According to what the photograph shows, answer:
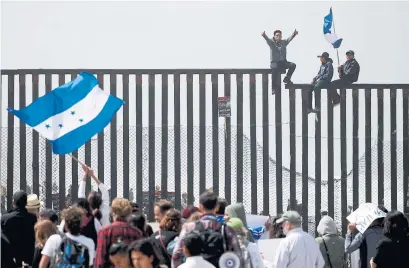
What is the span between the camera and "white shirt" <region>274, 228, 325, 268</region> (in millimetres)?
11469

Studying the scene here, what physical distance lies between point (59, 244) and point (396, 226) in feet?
10.9

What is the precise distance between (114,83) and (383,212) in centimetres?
755

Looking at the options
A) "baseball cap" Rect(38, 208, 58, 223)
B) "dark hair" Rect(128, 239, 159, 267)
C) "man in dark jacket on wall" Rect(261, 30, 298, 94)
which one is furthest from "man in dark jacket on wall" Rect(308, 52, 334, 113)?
"dark hair" Rect(128, 239, 159, 267)

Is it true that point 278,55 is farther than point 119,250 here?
Yes

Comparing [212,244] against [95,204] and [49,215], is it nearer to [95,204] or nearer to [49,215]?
[95,204]

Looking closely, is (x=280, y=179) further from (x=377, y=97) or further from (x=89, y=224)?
(x=89, y=224)

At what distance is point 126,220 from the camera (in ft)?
33.9

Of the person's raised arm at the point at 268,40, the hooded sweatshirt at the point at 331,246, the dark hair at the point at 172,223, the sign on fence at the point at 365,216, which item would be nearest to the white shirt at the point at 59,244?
the dark hair at the point at 172,223

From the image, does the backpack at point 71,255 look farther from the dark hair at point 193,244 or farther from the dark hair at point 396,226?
the dark hair at point 396,226

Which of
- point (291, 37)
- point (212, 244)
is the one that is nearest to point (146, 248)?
point (212, 244)

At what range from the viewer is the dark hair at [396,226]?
11.1m

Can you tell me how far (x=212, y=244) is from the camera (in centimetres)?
909

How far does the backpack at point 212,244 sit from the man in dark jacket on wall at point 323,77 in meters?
9.95

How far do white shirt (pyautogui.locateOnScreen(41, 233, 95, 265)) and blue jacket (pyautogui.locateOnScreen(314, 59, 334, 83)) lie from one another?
30.9ft
